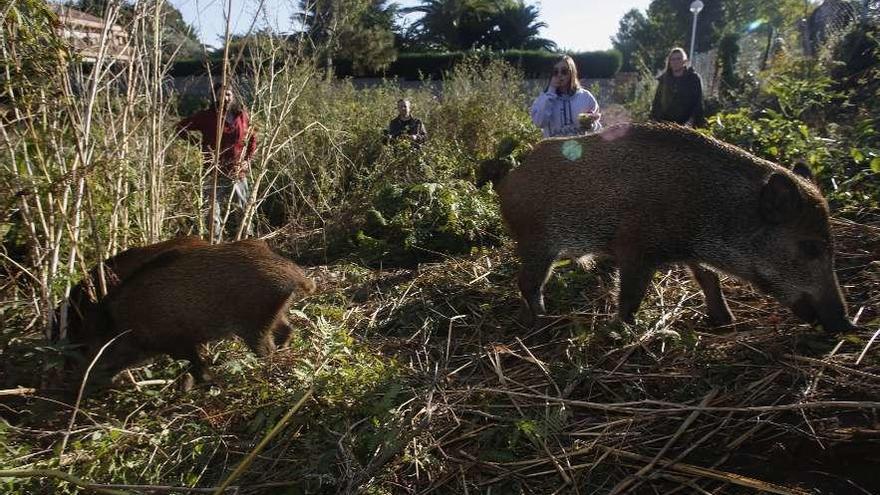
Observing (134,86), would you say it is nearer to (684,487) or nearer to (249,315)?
(249,315)

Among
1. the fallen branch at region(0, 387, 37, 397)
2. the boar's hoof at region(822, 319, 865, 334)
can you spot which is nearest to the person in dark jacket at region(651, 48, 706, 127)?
the boar's hoof at region(822, 319, 865, 334)

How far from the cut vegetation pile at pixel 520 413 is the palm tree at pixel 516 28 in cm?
3845

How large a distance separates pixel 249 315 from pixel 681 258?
8.42ft

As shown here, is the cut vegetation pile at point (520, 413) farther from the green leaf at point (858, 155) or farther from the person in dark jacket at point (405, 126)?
the person in dark jacket at point (405, 126)

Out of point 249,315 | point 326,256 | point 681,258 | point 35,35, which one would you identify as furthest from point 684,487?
point 326,256

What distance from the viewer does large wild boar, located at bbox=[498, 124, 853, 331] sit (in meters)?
3.23

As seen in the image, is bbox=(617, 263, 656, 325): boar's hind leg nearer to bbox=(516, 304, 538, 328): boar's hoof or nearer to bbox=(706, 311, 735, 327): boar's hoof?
bbox=(706, 311, 735, 327): boar's hoof

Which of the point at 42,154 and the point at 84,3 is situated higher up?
the point at 84,3

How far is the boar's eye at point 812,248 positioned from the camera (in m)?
3.22

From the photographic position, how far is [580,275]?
434cm

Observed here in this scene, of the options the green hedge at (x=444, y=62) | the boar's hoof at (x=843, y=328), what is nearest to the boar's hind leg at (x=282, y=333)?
the boar's hoof at (x=843, y=328)

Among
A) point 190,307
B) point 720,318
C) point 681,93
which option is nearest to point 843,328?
Answer: point 720,318

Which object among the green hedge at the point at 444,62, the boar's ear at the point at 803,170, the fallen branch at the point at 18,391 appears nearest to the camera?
the fallen branch at the point at 18,391

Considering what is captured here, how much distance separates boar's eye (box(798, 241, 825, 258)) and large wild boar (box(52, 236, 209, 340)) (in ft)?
11.4
